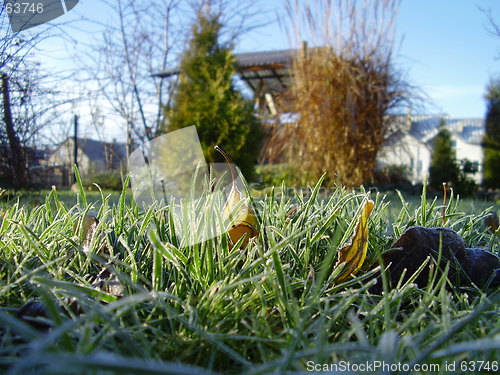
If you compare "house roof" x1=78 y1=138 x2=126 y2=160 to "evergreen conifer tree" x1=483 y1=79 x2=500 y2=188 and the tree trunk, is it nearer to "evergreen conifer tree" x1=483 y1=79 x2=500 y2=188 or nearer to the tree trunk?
the tree trunk

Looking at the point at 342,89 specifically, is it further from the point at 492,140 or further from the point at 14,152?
the point at 492,140

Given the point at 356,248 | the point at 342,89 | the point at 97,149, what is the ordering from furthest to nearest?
the point at 97,149, the point at 342,89, the point at 356,248

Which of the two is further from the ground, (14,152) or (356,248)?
(14,152)

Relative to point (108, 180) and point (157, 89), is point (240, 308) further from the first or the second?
point (157, 89)

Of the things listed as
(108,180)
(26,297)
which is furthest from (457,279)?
(108,180)

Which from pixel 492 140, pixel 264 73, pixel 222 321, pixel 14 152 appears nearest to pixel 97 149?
pixel 264 73

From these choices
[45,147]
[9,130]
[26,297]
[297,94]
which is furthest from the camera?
[297,94]

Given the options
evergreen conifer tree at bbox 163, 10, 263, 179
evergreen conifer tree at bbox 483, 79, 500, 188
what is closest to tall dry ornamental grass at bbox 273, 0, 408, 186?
evergreen conifer tree at bbox 163, 10, 263, 179
